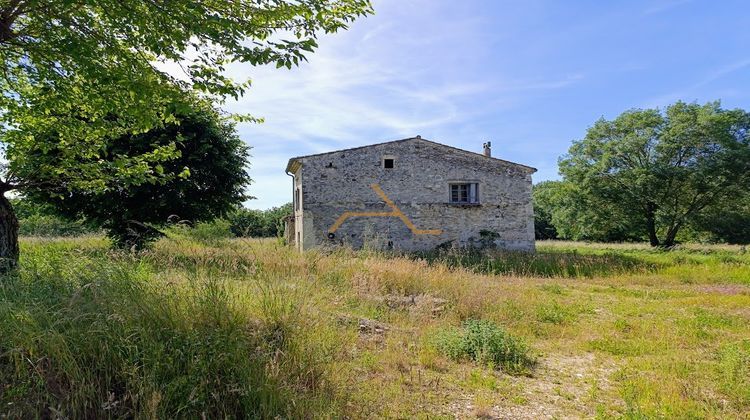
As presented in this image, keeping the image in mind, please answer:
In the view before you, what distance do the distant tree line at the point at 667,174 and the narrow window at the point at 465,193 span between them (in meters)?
12.2

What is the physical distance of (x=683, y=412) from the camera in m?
3.49

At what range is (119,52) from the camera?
185 inches

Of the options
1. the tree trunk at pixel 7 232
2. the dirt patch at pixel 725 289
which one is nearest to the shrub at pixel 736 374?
the dirt patch at pixel 725 289

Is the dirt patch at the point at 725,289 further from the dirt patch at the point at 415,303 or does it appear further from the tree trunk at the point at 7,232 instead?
the tree trunk at the point at 7,232

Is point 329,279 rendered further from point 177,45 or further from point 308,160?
point 308,160

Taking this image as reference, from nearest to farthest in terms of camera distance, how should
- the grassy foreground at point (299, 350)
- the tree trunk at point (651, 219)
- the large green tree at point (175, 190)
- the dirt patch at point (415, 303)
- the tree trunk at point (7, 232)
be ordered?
the grassy foreground at point (299, 350) < the tree trunk at point (7, 232) < the dirt patch at point (415, 303) < the large green tree at point (175, 190) < the tree trunk at point (651, 219)

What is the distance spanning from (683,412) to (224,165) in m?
14.2

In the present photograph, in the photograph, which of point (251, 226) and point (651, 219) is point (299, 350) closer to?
point (251, 226)

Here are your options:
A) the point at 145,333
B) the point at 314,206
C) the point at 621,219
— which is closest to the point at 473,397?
the point at 145,333

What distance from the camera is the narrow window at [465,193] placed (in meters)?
19.5

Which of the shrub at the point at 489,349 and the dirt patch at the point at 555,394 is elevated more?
the shrub at the point at 489,349

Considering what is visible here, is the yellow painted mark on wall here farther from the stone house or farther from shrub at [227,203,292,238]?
shrub at [227,203,292,238]

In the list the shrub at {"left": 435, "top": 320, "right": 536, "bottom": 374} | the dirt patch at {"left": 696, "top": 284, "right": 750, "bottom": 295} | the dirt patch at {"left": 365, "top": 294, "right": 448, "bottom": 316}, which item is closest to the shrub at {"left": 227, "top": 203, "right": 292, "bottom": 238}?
the dirt patch at {"left": 365, "top": 294, "right": 448, "bottom": 316}

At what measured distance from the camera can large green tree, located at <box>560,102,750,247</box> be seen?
24641 millimetres
